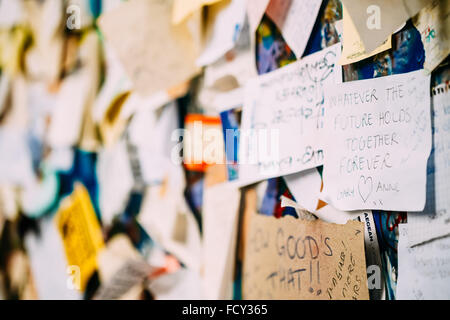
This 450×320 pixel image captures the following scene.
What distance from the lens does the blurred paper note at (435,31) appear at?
0.64 m

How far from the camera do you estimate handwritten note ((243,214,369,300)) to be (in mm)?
747

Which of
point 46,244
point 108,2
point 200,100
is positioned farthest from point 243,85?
point 46,244

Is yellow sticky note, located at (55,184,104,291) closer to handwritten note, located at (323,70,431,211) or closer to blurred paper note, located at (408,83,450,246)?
handwritten note, located at (323,70,431,211)

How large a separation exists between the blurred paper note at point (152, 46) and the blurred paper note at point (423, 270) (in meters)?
0.57

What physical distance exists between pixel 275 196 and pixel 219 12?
35 centimetres

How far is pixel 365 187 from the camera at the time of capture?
0.73 meters

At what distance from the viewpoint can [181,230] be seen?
1.15 meters

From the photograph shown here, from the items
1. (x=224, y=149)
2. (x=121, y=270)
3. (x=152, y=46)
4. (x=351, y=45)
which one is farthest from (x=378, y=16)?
(x=121, y=270)

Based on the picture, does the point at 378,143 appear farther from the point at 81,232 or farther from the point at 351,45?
the point at 81,232

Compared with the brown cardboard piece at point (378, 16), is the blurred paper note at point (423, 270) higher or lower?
lower

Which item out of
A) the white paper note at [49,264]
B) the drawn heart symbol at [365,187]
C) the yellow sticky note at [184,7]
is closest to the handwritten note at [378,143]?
the drawn heart symbol at [365,187]

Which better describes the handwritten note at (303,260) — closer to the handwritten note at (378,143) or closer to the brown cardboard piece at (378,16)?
the handwritten note at (378,143)

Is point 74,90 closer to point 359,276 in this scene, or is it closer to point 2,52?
point 2,52
